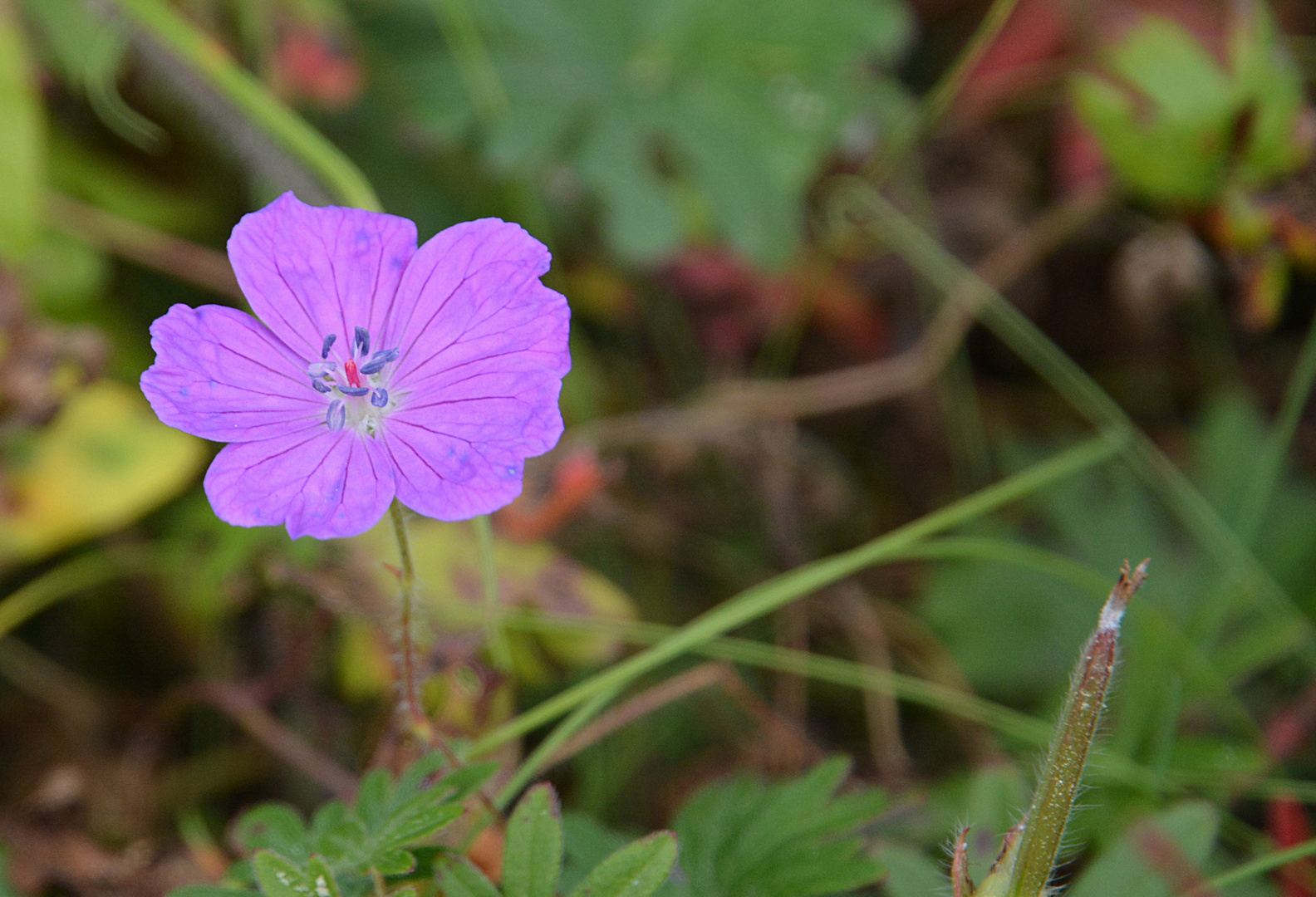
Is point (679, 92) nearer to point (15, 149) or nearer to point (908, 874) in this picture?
point (15, 149)

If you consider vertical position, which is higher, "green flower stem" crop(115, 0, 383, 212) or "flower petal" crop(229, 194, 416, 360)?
"green flower stem" crop(115, 0, 383, 212)

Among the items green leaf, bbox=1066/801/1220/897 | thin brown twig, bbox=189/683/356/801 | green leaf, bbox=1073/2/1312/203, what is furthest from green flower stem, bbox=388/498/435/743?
green leaf, bbox=1073/2/1312/203

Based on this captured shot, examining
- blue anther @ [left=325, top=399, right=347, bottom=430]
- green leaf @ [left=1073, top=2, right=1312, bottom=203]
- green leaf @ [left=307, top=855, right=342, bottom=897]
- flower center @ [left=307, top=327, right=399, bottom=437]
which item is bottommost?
green leaf @ [left=307, top=855, right=342, bottom=897]

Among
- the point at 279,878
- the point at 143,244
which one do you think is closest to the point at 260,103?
the point at 143,244

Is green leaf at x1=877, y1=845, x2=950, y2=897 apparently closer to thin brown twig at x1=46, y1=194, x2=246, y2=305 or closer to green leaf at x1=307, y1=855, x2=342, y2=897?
green leaf at x1=307, y1=855, x2=342, y2=897

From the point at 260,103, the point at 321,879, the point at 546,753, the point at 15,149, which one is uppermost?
the point at 15,149
